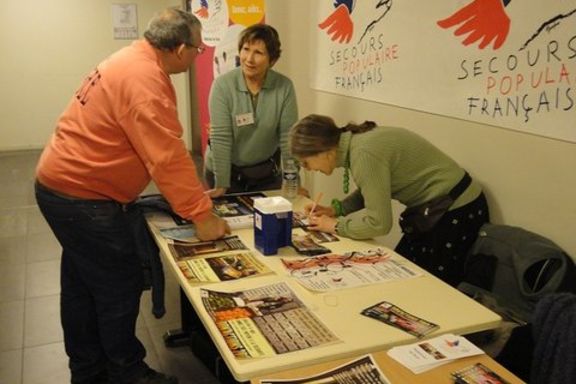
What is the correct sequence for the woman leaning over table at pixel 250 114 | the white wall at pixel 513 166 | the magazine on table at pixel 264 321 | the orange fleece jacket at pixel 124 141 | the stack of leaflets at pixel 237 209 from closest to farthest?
the magazine on table at pixel 264 321
the orange fleece jacket at pixel 124 141
the white wall at pixel 513 166
the stack of leaflets at pixel 237 209
the woman leaning over table at pixel 250 114

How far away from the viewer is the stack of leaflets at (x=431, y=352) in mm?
1207

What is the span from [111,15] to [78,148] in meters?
5.25

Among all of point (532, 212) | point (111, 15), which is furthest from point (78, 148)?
point (111, 15)

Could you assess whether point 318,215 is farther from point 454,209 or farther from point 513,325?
point 513,325

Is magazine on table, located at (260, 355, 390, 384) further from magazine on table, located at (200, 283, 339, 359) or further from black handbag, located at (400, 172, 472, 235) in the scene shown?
black handbag, located at (400, 172, 472, 235)

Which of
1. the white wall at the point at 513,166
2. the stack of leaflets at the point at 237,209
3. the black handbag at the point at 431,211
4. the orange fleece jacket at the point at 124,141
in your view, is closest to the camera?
the orange fleece jacket at the point at 124,141

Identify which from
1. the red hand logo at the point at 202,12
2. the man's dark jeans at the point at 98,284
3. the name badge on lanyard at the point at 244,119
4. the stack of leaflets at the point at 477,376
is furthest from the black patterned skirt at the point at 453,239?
the red hand logo at the point at 202,12

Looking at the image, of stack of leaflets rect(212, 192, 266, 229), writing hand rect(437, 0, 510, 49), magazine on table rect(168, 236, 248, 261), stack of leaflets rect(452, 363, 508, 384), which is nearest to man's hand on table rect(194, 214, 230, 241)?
magazine on table rect(168, 236, 248, 261)

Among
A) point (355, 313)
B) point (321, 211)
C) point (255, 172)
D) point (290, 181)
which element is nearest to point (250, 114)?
point (255, 172)

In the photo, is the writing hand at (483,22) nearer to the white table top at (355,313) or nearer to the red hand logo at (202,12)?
the white table top at (355,313)

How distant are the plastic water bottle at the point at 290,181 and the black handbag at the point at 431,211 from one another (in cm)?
56

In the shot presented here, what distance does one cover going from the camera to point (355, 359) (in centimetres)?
124

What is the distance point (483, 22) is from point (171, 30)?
1146 mm

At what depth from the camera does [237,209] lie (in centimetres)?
A: 223
